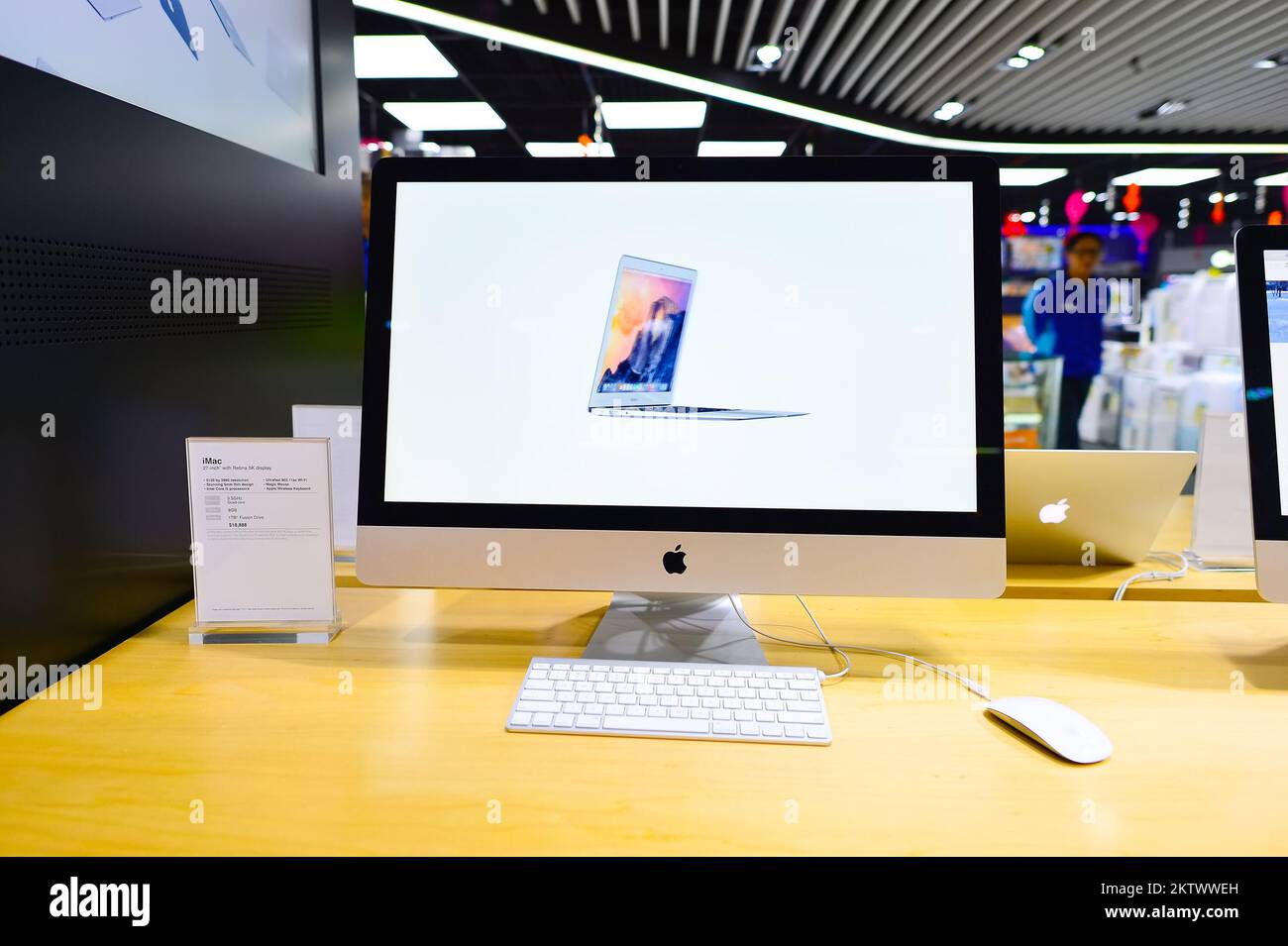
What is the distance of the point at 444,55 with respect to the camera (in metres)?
5.19

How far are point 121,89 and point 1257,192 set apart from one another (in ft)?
27.4

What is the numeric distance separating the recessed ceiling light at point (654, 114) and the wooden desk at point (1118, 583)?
5.48 m

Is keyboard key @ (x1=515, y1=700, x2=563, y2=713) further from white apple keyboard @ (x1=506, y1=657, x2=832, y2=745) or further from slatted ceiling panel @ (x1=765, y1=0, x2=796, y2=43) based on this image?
slatted ceiling panel @ (x1=765, y1=0, x2=796, y2=43)

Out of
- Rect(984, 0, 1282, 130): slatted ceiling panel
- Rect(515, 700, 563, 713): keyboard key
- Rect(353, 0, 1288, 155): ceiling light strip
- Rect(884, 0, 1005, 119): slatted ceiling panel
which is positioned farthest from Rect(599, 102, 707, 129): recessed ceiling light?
Rect(515, 700, 563, 713): keyboard key

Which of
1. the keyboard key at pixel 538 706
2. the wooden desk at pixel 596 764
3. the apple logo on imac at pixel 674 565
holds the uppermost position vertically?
the apple logo on imac at pixel 674 565

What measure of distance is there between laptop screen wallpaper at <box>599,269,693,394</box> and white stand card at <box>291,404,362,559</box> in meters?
0.46

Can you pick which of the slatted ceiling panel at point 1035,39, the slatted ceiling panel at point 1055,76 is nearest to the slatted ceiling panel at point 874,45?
the slatted ceiling panel at point 1035,39

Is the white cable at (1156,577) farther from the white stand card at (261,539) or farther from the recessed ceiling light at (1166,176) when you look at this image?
the recessed ceiling light at (1166,176)

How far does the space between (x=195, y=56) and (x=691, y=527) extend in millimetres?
1330

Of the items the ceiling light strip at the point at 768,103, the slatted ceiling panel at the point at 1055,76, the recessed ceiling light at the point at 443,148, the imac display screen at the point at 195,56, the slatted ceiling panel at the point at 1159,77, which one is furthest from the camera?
the recessed ceiling light at the point at 443,148

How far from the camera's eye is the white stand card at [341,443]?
1.17 metres

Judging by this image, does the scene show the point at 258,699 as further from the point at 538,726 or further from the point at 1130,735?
the point at 1130,735

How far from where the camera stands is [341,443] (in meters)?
1.19
